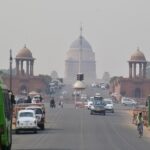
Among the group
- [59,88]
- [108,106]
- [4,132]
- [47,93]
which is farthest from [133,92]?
[4,132]

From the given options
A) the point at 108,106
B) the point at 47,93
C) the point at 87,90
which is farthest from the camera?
the point at 87,90

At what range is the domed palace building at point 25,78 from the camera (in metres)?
150

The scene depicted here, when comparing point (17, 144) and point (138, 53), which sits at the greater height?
point (138, 53)

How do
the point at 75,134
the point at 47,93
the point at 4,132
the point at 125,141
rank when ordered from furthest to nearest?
the point at 47,93 → the point at 75,134 → the point at 125,141 → the point at 4,132

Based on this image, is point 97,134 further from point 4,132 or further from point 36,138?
point 4,132

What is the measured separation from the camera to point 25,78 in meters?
151

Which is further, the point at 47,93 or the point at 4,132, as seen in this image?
the point at 47,93

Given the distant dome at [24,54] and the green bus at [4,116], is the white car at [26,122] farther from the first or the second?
the distant dome at [24,54]

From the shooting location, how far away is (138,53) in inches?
6068

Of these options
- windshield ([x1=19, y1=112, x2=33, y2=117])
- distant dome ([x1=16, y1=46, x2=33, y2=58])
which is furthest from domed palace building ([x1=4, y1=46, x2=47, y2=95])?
windshield ([x1=19, y1=112, x2=33, y2=117])

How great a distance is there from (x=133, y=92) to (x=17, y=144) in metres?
119

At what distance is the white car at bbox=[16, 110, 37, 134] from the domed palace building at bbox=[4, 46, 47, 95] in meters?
104

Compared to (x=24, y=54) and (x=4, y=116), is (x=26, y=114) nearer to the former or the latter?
(x=4, y=116)

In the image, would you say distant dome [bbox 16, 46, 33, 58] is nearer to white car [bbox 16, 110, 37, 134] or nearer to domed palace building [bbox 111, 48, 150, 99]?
domed palace building [bbox 111, 48, 150, 99]
